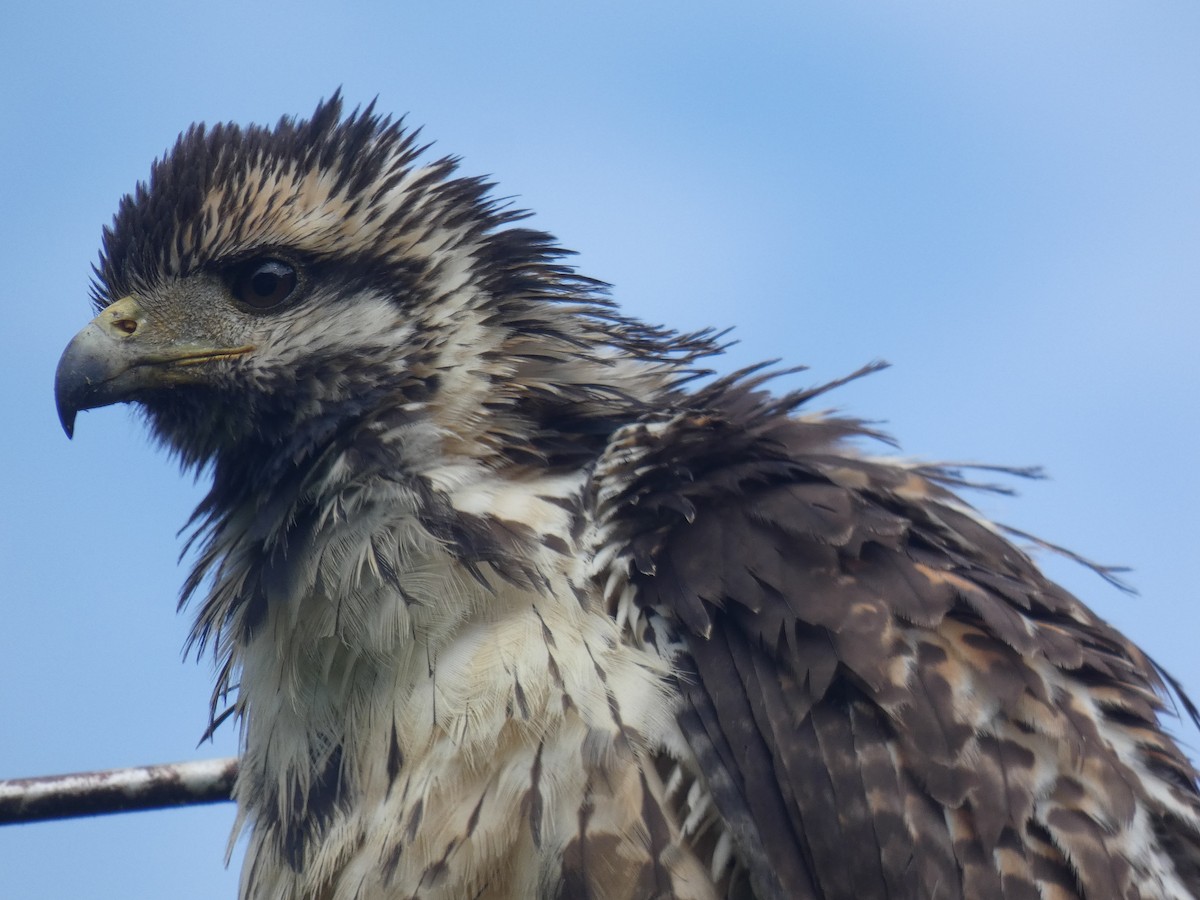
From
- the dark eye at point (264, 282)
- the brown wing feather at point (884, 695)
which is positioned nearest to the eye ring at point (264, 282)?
the dark eye at point (264, 282)

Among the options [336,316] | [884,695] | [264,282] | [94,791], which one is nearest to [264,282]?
[264,282]

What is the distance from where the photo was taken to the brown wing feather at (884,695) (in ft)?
12.3

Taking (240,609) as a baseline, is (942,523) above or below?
above

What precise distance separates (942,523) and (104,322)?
2.80 meters

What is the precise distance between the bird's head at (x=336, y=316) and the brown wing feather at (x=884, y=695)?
532 millimetres

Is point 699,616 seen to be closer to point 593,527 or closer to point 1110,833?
point 593,527

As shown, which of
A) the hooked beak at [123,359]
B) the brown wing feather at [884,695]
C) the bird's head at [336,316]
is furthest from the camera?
the hooked beak at [123,359]

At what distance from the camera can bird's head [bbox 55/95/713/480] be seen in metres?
4.73

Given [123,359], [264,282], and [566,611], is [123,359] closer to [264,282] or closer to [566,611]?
[264,282]

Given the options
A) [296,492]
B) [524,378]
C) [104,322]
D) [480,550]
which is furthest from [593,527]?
[104,322]

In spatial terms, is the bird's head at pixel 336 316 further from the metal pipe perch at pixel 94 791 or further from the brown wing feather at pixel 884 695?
the metal pipe perch at pixel 94 791

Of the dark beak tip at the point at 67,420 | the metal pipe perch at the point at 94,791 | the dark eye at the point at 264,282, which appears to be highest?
the dark eye at the point at 264,282

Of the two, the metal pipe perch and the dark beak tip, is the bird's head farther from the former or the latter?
the metal pipe perch

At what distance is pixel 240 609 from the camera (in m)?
4.70
